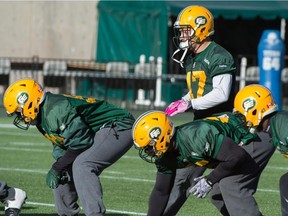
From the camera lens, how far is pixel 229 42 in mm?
24094

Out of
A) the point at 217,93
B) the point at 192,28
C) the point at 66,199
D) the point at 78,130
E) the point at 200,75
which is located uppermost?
the point at 192,28

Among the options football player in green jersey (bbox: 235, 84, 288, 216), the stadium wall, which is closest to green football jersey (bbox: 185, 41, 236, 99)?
football player in green jersey (bbox: 235, 84, 288, 216)

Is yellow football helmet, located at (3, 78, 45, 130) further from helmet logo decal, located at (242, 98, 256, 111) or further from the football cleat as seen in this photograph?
helmet logo decal, located at (242, 98, 256, 111)

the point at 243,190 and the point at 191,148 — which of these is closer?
the point at 191,148

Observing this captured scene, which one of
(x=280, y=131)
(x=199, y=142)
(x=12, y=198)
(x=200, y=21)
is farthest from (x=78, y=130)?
(x=280, y=131)

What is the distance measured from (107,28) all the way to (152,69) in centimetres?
197

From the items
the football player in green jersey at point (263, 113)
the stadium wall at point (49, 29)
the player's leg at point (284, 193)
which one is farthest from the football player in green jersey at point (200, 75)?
Result: the stadium wall at point (49, 29)

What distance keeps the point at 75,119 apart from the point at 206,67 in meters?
1.16

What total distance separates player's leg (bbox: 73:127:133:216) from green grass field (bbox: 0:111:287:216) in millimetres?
1354

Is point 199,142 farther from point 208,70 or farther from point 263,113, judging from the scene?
point 208,70

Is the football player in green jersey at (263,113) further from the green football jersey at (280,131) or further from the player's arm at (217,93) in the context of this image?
the player's arm at (217,93)

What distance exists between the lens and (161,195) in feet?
22.9

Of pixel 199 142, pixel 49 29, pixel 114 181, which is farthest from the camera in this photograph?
pixel 49 29

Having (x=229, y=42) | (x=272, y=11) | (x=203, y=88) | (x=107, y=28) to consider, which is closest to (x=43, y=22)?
(x=107, y=28)
